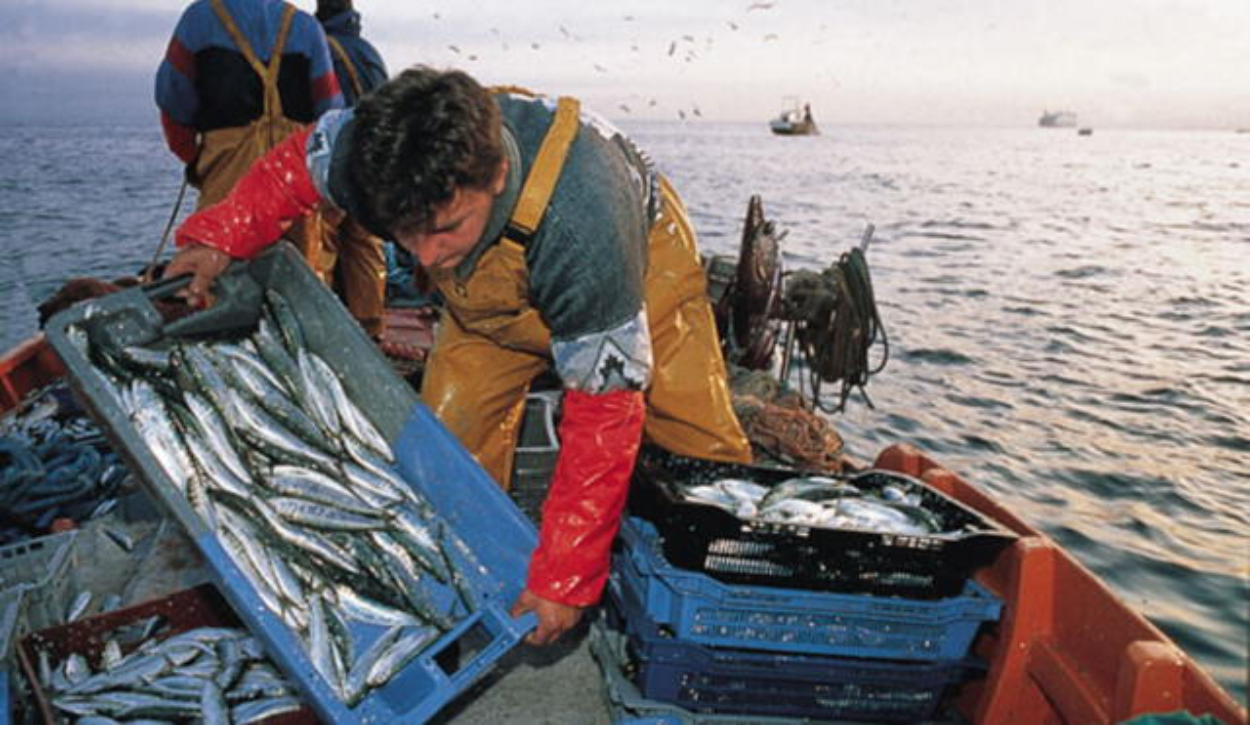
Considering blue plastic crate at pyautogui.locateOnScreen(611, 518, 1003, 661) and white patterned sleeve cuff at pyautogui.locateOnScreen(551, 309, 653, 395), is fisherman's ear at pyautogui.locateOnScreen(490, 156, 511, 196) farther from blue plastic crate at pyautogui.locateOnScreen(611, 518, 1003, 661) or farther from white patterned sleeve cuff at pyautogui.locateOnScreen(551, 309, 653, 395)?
blue plastic crate at pyautogui.locateOnScreen(611, 518, 1003, 661)

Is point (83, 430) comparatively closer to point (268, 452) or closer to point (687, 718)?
point (268, 452)

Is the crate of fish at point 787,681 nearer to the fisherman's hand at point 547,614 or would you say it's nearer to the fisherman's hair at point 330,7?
the fisherman's hand at point 547,614

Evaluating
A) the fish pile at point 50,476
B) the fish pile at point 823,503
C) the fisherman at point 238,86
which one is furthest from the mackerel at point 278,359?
the fisherman at point 238,86

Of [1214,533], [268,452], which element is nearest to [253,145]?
[268,452]

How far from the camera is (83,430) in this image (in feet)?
17.7

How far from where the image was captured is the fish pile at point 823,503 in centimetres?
288

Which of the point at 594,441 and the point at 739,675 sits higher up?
the point at 594,441

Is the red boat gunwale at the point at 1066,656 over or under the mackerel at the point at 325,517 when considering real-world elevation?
under

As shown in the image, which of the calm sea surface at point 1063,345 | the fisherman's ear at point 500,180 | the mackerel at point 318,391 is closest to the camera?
the fisherman's ear at point 500,180

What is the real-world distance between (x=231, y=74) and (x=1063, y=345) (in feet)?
41.0

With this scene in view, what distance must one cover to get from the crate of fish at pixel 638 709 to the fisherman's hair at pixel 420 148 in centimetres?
175

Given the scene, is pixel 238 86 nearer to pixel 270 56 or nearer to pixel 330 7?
pixel 270 56

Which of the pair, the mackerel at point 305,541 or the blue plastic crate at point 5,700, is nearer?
the blue plastic crate at point 5,700

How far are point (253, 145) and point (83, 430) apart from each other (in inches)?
87.7
